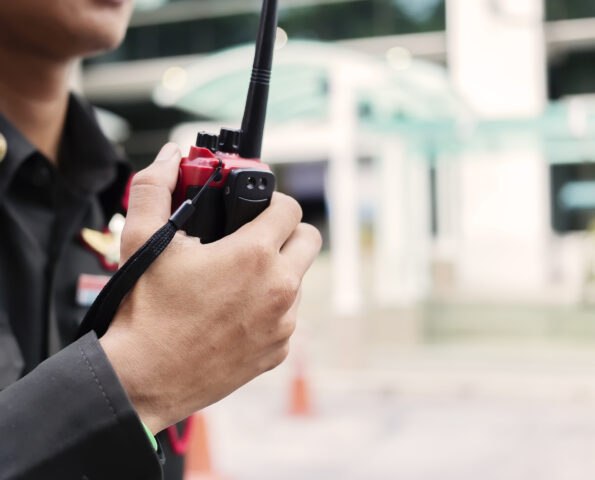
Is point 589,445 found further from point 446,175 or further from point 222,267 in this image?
point 446,175

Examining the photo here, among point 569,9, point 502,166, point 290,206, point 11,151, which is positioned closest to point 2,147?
point 11,151

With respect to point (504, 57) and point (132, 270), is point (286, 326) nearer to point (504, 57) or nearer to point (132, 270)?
point (132, 270)

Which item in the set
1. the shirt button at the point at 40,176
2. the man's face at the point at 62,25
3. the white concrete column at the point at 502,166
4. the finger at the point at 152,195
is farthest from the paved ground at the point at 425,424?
the white concrete column at the point at 502,166

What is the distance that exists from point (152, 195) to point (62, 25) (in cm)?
52

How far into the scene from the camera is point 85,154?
1.31m

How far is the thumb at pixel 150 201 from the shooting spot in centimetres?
70

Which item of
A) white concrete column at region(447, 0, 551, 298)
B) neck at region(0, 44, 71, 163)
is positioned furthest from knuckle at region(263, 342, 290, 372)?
white concrete column at region(447, 0, 551, 298)

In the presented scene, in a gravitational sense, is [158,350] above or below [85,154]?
below

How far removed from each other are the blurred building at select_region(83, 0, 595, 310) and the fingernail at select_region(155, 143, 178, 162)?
22.7 feet

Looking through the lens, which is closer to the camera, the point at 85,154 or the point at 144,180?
the point at 144,180

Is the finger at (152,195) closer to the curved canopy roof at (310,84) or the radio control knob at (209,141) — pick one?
the radio control knob at (209,141)

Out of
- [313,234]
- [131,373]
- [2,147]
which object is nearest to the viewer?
[131,373]

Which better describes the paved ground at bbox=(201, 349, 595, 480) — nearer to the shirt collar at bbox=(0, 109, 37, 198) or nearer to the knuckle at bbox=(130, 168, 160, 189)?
the shirt collar at bbox=(0, 109, 37, 198)

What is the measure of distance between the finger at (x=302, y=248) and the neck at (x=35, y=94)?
25.7 inches
